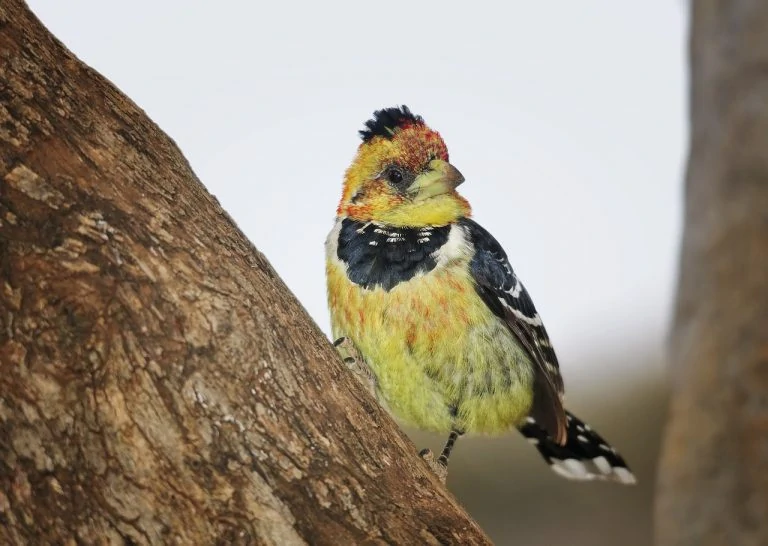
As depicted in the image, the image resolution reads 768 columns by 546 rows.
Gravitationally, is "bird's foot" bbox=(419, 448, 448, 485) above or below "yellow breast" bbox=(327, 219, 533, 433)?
below

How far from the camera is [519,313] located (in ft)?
15.1

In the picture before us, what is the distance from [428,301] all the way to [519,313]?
56cm

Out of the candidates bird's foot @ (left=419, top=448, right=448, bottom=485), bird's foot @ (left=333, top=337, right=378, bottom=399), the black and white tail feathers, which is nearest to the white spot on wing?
bird's foot @ (left=333, top=337, right=378, bottom=399)

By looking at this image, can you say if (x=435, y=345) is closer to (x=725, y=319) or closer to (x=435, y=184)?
(x=435, y=184)

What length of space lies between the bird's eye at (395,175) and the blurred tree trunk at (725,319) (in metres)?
2.53

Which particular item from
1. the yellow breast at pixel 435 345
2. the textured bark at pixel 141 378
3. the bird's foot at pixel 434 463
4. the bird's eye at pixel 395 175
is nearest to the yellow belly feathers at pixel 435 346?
the yellow breast at pixel 435 345

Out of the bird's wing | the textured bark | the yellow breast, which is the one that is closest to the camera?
the textured bark

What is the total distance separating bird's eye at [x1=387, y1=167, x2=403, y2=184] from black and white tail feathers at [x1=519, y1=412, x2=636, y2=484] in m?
1.44

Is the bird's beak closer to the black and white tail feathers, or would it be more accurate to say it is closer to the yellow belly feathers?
the yellow belly feathers

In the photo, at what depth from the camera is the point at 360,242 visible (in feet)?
14.6

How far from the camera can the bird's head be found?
179 inches

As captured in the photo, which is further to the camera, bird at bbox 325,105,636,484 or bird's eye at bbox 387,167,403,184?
bird's eye at bbox 387,167,403,184

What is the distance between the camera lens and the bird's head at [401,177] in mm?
4543

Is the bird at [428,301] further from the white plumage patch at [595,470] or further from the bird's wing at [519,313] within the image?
the white plumage patch at [595,470]
